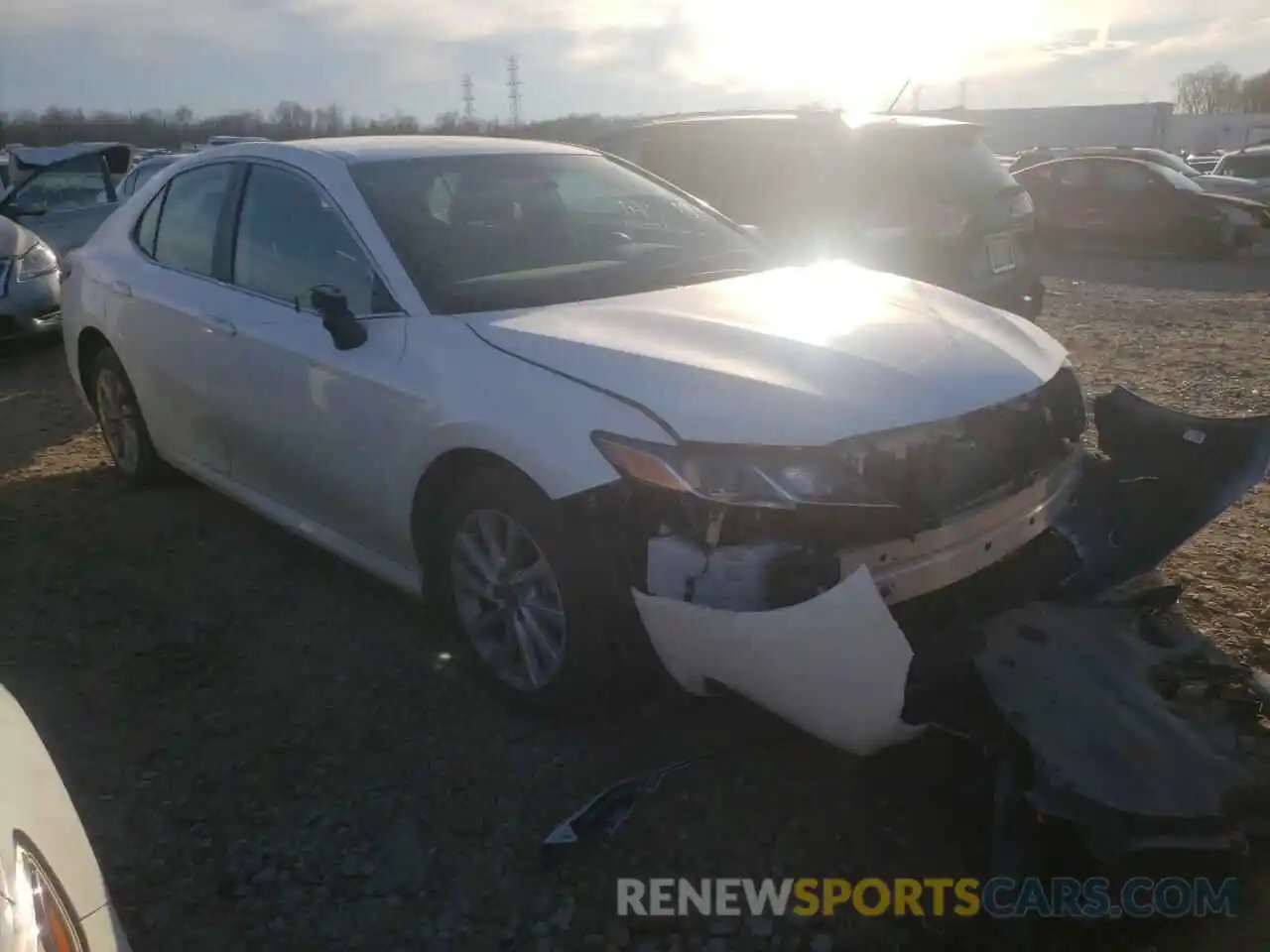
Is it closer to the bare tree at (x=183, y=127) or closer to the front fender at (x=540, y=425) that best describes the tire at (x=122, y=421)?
the front fender at (x=540, y=425)

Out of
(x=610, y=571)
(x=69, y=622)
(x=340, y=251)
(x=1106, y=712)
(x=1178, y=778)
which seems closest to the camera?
(x=1178, y=778)

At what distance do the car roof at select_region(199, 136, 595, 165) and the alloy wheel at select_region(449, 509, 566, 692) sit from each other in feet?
5.11

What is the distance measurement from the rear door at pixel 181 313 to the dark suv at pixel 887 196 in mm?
2812

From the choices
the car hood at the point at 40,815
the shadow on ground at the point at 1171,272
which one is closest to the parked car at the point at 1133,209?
the shadow on ground at the point at 1171,272

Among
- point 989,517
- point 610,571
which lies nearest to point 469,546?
point 610,571

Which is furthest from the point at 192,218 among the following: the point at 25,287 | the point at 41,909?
the point at 25,287

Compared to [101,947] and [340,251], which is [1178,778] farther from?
[340,251]

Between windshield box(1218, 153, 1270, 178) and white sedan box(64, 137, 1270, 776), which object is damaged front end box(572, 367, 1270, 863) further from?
windshield box(1218, 153, 1270, 178)

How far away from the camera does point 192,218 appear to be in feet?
15.2

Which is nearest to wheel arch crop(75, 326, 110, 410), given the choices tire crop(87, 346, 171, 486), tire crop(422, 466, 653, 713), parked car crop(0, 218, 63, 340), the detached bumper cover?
tire crop(87, 346, 171, 486)

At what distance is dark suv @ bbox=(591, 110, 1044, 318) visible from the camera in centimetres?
613

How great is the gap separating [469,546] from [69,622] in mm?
1842

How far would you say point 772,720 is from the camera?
127 inches

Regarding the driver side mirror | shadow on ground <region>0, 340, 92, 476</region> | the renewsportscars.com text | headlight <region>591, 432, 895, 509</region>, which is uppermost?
the driver side mirror
